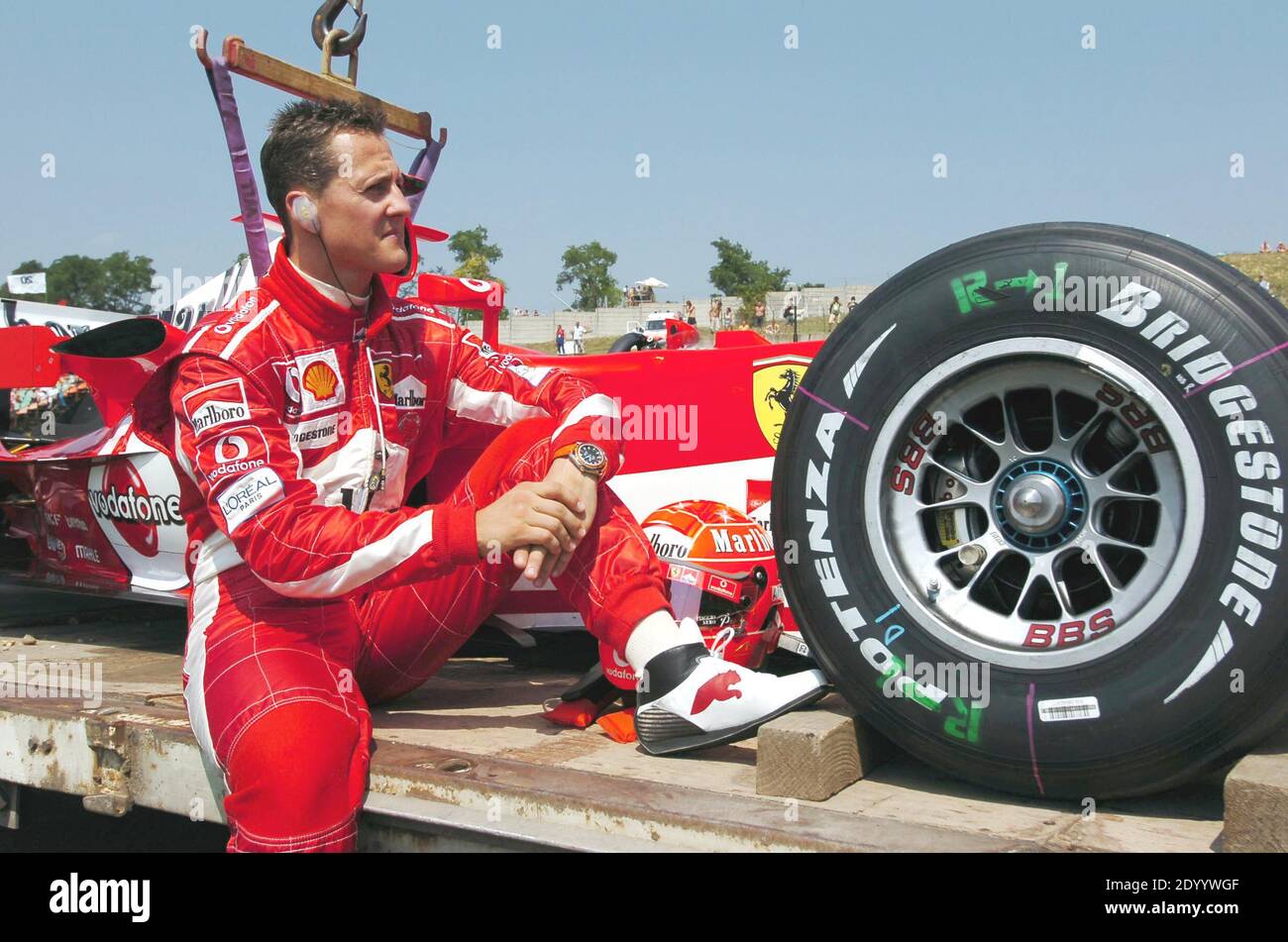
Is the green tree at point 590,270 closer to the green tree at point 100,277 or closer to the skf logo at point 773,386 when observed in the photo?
the green tree at point 100,277

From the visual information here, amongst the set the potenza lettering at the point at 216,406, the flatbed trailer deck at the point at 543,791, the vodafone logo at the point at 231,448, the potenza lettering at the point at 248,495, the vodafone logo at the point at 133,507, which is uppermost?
the potenza lettering at the point at 216,406

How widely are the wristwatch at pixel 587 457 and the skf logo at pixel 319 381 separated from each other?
50 centimetres

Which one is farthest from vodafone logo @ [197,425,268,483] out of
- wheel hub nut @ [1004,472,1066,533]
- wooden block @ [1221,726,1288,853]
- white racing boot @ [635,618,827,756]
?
wooden block @ [1221,726,1288,853]

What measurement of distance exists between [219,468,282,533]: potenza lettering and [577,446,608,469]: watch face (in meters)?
0.59

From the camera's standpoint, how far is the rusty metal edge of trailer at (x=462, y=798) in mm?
1735

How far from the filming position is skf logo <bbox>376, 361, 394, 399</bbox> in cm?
256

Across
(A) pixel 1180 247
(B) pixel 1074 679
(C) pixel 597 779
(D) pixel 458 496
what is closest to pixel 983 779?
(B) pixel 1074 679

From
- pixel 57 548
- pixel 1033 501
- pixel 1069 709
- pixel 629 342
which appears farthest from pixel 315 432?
pixel 629 342

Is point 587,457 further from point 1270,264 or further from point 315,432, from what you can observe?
point 1270,264

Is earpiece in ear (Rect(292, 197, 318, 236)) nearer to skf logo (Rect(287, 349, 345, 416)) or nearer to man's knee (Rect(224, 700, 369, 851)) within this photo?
skf logo (Rect(287, 349, 345, 416))

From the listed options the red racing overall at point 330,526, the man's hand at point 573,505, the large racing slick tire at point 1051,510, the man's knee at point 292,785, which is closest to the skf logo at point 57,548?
the red racing overall at point 330,526

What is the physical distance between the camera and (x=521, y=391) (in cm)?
279

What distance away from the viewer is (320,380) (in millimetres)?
2436
